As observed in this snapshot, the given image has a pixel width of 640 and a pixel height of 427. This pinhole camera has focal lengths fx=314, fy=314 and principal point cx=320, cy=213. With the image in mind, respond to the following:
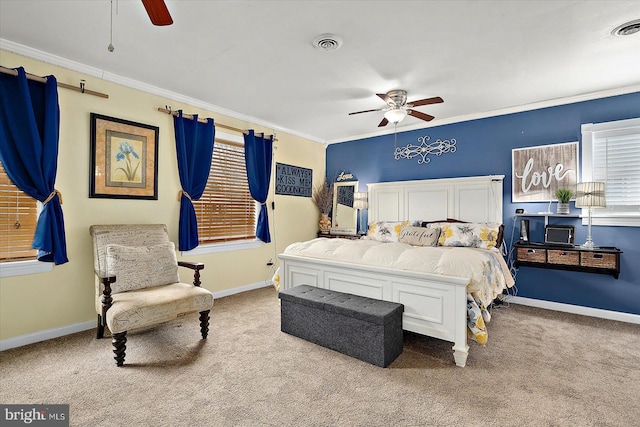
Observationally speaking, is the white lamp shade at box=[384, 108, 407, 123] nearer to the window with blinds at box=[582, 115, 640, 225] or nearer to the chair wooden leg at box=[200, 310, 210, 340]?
the window with blinds at box=[582, 115, 640, 225]

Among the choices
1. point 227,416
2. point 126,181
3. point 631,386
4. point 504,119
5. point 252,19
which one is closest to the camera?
point 227,416

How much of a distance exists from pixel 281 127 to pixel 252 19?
3007 millimetres

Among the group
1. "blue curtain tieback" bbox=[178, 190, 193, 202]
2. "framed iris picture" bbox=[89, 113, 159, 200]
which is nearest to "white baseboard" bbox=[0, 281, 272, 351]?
"framed iris picture" bbox=[89, 113, 159, 200]

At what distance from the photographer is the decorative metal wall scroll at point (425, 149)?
5000 millimetres

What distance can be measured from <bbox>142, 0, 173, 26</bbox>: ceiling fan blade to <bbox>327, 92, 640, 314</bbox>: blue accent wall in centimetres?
442

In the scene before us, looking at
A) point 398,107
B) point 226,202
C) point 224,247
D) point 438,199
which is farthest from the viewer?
point 438,199

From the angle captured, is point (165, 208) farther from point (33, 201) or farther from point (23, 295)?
point (23, 295)

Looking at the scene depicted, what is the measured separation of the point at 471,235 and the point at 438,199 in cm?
98

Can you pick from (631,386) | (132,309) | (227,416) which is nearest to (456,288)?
(631,386)

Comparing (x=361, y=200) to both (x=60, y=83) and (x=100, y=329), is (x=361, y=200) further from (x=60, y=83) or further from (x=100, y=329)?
(x=60, y=83)

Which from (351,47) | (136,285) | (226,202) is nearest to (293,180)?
(226,202)

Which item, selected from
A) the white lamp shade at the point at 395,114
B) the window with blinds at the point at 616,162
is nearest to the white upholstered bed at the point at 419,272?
the window with blinds at the point at 616,162

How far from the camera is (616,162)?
375cm

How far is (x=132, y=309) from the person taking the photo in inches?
99.0
